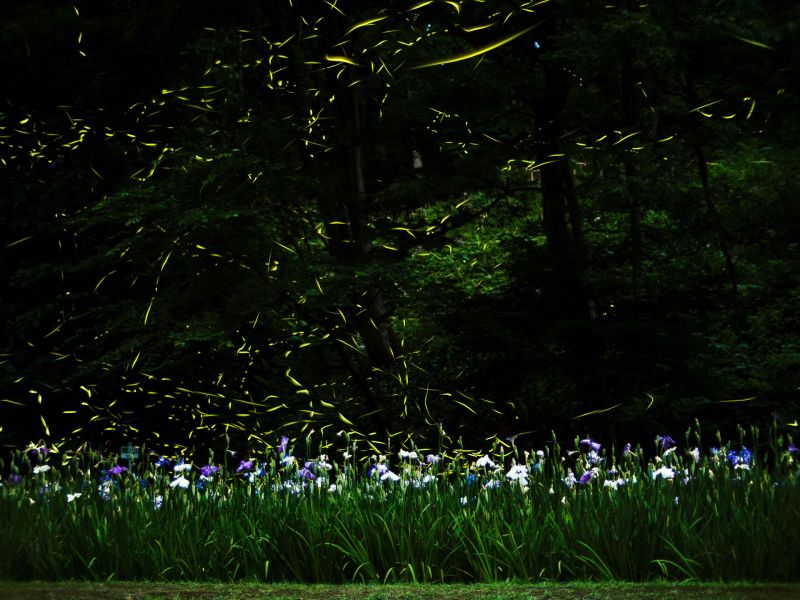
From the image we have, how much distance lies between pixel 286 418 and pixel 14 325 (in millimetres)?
3002

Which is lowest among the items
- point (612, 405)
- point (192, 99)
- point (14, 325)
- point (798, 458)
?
point (798, 458)

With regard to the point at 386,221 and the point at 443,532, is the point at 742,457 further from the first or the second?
the point at 386,221

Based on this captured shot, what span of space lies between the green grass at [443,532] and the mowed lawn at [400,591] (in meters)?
0.28

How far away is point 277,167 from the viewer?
27.6ft

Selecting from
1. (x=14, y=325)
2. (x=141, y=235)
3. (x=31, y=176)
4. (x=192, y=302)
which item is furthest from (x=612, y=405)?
(x=31, y=176)

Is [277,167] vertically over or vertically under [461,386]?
over

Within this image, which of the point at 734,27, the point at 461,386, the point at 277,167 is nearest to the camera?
the point at 734,27

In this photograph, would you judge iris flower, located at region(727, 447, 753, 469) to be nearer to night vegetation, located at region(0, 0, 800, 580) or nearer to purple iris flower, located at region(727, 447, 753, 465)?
purple iris flower, located at region(727, 447, 753, 465)

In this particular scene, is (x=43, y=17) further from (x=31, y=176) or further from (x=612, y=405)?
(x=612, y=405)

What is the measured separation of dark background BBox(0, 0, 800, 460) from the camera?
329 inches

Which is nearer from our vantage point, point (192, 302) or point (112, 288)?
point (192, 302)

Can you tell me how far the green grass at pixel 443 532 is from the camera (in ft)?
14.2

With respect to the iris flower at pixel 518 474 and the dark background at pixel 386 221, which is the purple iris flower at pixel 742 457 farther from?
the dark background at pixel 386 221

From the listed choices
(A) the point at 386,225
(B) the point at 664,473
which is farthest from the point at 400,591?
(A) the point at 386,225
